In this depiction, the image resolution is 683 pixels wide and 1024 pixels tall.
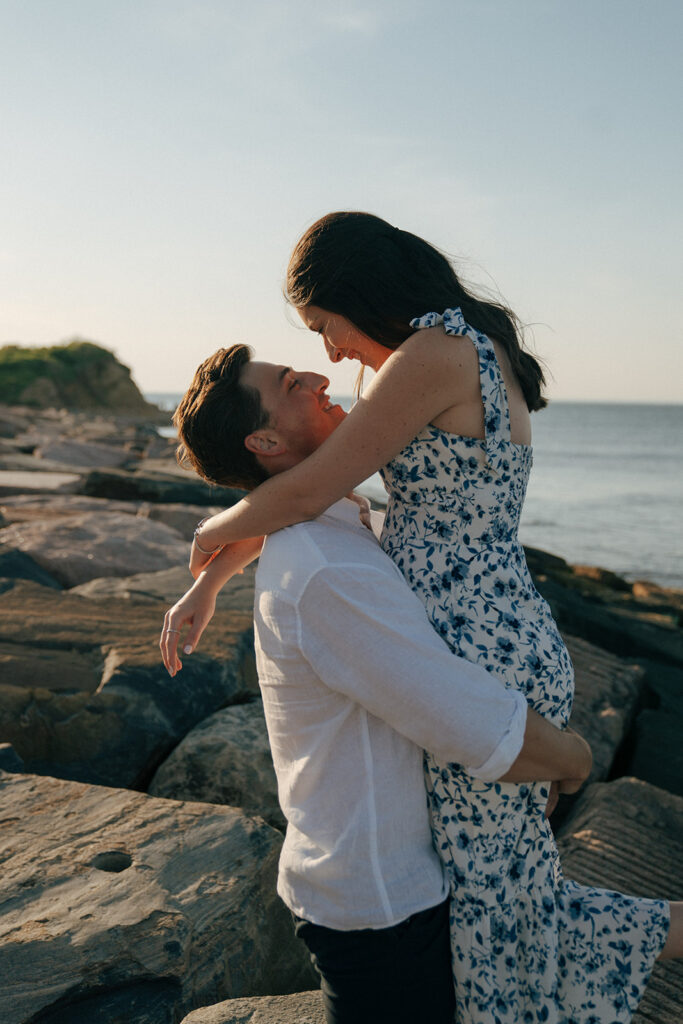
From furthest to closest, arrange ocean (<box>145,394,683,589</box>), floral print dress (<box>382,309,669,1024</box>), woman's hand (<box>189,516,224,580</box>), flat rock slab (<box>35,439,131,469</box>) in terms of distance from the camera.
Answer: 1. ocean (<box>145,394,683,589</box>)
2. flat rock slab (<box>35,439,131,469</box>)
3. woman's hand (<box>189,516,224,580</box>)
4. floral print dress (<box>382,309,669,1024</box>)

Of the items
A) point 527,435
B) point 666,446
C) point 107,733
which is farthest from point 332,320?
point 666,446

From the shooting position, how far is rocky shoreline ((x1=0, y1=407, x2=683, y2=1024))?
2094mm

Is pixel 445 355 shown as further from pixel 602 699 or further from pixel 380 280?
pixel 602 699

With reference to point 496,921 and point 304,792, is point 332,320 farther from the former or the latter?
point 496,921

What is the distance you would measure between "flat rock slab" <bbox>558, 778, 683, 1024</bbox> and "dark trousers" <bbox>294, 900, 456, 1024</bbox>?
4.03ft

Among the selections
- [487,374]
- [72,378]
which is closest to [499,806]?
[487,374]

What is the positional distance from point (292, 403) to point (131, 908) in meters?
1.35

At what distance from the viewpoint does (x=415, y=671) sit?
1560mm

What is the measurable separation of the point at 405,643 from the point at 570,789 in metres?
0.59

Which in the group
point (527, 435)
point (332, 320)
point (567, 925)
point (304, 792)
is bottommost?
point (567, 925)

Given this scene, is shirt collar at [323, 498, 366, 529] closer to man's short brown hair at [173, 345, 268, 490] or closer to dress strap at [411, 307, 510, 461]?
man's short brown hair at [173, 345, 268, 490]

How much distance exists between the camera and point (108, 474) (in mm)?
10336

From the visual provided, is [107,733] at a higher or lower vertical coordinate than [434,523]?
lower

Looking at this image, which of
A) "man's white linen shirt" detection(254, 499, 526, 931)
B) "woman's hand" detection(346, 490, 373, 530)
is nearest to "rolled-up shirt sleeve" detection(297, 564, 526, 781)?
"man's white linen shirt" detection(254, 499, 526, 931)
